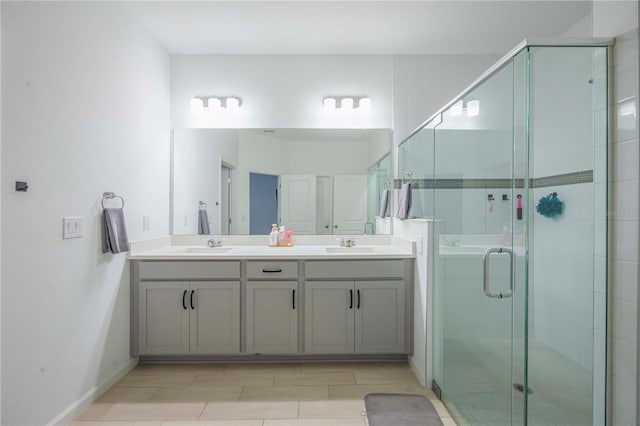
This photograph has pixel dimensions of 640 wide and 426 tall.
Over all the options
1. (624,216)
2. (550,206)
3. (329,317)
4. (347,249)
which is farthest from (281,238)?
(624,216)

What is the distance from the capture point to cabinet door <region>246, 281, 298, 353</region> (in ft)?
8.35

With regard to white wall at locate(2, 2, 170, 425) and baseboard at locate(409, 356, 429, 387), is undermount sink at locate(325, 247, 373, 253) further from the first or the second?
white wall at locate(2, 2, 170, 425)

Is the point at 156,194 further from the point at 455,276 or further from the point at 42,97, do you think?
the point at 455,276

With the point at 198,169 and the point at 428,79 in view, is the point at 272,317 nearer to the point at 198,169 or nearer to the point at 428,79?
the point at 198,169

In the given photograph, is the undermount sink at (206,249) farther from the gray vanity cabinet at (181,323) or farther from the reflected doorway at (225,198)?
the gray vanity cabinet at (181,323)

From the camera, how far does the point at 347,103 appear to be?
308 cm

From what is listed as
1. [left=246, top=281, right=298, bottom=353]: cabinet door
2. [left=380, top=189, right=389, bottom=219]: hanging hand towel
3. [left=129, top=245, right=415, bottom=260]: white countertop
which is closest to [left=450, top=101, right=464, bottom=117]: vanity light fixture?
[left=129, top=245, right=415, bottom=260]: white countertop

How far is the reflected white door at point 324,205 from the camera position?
121 inches

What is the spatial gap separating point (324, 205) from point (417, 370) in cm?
149

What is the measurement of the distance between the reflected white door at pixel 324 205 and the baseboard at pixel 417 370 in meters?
1.23

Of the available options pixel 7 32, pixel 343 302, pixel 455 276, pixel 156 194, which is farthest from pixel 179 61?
pixel 455 276

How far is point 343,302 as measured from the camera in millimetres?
2572

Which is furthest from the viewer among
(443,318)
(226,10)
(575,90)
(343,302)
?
(343,302)

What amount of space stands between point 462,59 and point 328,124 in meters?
1.31
